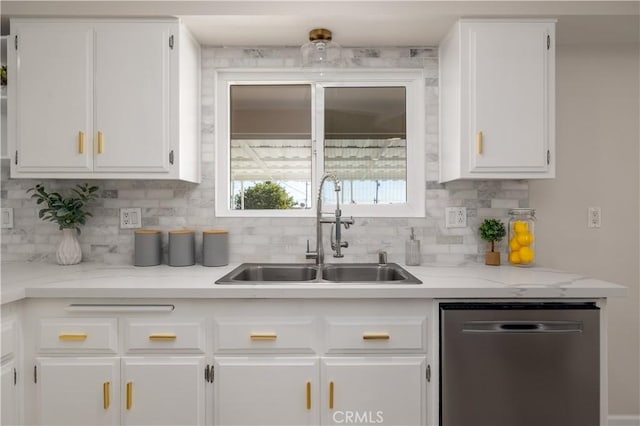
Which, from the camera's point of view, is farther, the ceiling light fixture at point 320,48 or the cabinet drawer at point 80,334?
the ceiling light fixture at point 320,48

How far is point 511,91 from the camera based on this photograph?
192 centimetres

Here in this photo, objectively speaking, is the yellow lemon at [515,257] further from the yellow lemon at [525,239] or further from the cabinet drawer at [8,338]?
the cabinet drawer at [8,338]

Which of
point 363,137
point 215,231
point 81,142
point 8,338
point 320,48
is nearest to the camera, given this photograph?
point 8,338

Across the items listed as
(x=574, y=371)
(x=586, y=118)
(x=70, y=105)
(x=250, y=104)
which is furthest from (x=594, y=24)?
(x=70, y=105)

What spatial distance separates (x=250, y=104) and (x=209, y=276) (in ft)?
3.66

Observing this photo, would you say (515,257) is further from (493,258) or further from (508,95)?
(508,95)

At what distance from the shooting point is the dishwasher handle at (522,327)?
1.58 m

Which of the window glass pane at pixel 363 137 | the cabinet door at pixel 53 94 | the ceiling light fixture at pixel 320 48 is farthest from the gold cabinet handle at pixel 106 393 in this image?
the ceiling light fixture at pixel 320 48

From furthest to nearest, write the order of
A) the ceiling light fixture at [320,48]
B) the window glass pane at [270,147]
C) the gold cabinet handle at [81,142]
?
the window glass pane at [270,147] → the ceiling light fixture at [320,48] → the gold cabinet handle at [81,142]

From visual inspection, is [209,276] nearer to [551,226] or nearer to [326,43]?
[326,43]

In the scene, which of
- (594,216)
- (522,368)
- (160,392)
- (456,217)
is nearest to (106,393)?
(160,392)

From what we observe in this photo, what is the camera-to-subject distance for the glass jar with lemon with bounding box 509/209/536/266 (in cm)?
211

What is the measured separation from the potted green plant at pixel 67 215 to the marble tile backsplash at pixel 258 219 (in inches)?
3.3

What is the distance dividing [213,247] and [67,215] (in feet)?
2.72
